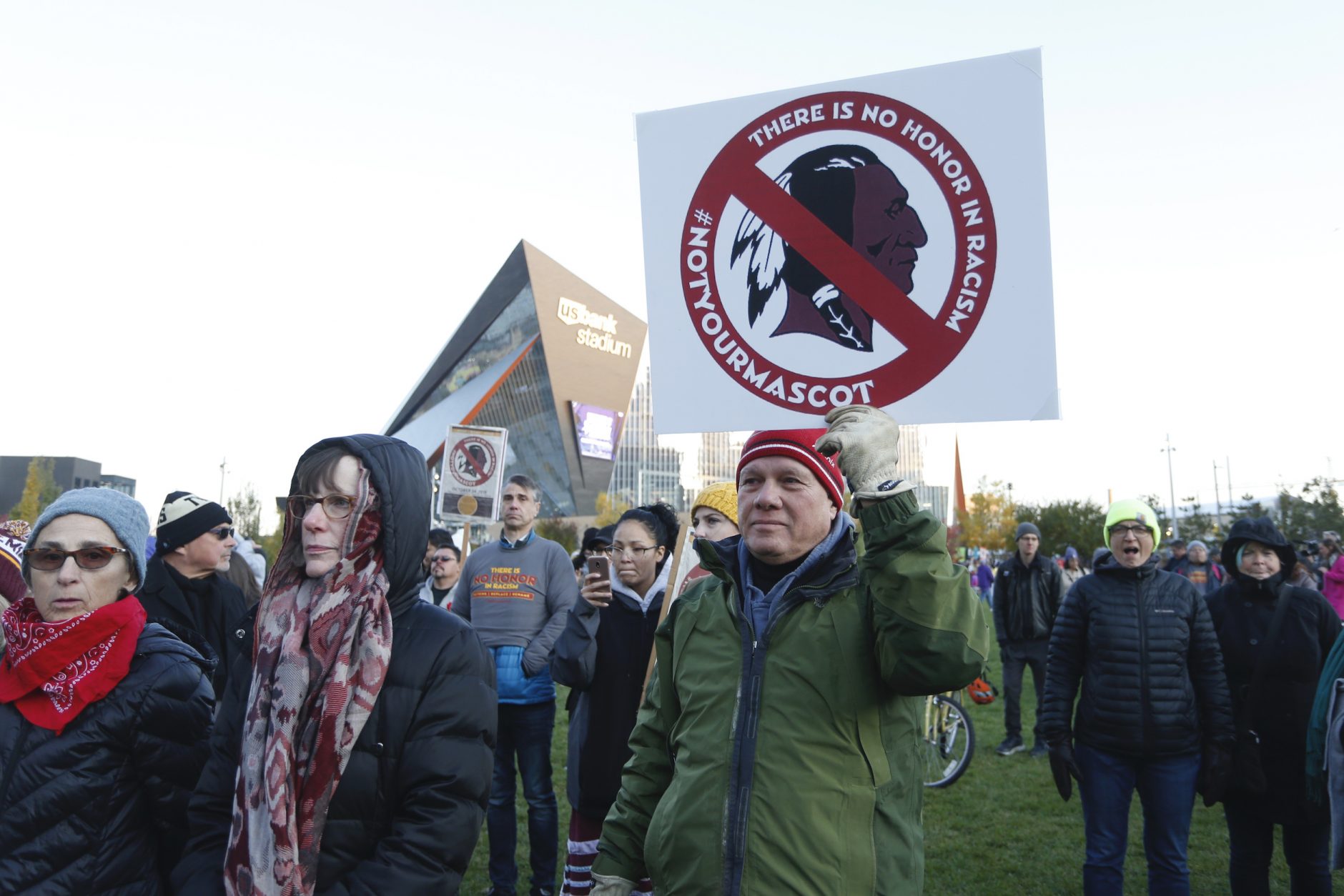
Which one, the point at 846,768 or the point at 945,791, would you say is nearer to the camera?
the point at 846,768

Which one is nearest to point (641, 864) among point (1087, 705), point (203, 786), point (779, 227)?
point (203, 786)

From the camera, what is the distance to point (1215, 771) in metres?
3.87

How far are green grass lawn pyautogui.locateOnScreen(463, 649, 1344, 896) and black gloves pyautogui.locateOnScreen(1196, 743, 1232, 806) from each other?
4.54 feet

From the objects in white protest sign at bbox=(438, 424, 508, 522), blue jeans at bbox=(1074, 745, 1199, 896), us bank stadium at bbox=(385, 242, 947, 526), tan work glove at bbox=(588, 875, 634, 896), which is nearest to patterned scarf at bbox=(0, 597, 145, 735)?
tan work glove at bbox=(588, 875, 634, 896)

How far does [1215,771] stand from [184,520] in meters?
4.37

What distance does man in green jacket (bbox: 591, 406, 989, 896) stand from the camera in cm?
187

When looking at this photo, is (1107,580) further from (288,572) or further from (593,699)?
(288,572)

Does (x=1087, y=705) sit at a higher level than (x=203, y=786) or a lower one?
lower

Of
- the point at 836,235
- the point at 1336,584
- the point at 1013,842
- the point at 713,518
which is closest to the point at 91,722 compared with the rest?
the point at 713,518

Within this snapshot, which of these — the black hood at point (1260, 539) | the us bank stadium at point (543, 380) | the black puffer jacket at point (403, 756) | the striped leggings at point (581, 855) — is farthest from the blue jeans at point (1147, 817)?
the us bank stadium at point (543, 380)

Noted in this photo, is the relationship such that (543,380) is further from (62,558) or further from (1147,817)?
(62,558)

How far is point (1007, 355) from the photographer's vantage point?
8.75ft

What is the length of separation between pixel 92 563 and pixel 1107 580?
384cm

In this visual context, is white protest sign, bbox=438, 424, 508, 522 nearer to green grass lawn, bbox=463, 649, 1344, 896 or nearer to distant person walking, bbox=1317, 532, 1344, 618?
green grass lawn, bbox=463, 649, 1344, 896
